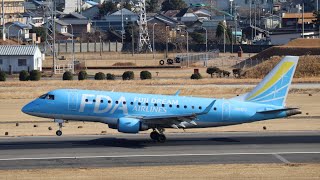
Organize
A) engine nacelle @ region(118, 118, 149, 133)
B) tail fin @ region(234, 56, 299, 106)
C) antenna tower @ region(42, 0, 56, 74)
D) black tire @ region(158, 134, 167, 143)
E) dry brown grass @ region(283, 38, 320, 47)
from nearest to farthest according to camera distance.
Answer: engine nacelle @ region(118, 118, 149, 133) → black tire @ region(158, 134, 167, 143) → tail fin @ region(234, 56, 299, 106) → antenna tower @ region(42, 0, 56, 74) → dry brown grass @ region(283, 38, 320, 47)

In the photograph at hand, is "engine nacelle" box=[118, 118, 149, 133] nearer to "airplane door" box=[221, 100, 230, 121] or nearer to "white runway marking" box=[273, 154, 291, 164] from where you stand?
"airplane door" box=[221, 100, 230, 121]

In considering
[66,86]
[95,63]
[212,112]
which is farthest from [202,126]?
[95,63]

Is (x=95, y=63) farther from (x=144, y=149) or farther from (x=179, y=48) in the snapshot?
(x=144, y=149)

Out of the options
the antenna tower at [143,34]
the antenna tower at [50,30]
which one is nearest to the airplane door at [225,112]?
the antenna tower at [50,30]

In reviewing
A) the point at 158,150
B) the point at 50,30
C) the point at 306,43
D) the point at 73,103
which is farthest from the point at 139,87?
the point at 50,30

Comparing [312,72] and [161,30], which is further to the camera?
[161,30]

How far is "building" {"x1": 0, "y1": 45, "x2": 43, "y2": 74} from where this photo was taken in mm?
115375

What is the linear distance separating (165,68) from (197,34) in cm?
7243

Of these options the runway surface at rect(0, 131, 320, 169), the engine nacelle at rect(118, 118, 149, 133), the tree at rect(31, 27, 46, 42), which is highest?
the tree at rect(31, 27, 46, 42)

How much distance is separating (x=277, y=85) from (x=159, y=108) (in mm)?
6893

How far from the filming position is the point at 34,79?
97.4 metres

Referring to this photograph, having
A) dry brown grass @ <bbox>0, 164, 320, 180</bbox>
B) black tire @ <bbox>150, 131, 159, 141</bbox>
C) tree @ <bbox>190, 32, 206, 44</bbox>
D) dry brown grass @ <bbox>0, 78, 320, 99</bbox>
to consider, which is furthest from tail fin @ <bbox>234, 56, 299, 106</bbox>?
tree @ <bbox>190, 32, 206, 44</bbox>

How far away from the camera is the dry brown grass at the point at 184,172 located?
36.4 meters

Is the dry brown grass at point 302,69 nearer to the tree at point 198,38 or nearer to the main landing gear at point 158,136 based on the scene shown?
the main landing gear at point 158,136
